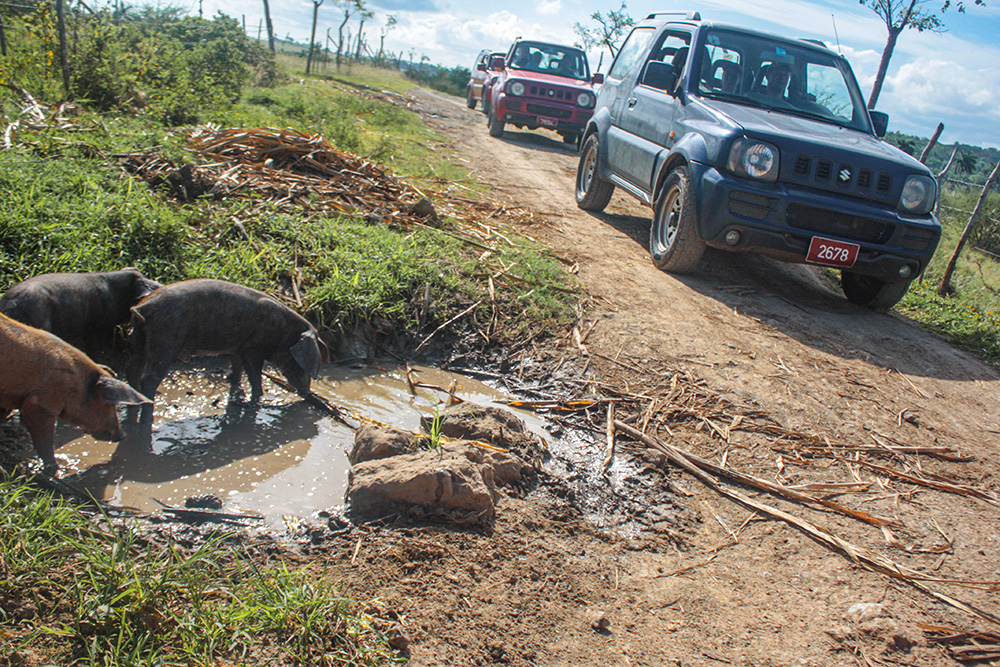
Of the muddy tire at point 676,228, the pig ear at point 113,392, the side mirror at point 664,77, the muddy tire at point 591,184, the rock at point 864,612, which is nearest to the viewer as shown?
the rock at point 864,612

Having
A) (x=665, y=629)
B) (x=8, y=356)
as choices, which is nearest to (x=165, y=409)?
(x=8, y=356)

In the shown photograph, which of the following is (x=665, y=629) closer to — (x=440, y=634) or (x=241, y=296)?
(x=440, y=634)

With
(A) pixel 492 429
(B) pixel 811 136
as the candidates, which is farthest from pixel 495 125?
(A) pixel 492 429

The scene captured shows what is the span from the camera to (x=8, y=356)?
3027 millimetres

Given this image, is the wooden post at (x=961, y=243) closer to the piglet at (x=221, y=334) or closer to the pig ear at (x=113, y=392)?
the piglet at (x=221, y=334)

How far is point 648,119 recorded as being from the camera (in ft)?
24.9

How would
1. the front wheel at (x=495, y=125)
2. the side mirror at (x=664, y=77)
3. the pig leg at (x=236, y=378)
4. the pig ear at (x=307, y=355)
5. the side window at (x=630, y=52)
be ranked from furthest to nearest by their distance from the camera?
the front wheel at (x=495, y=125)
the side window at (x=630, y=52)
the side mirror at (x=664, y=77)
the pig leg at (x=236, y=378)
the pig ear at (x=307, y=355)

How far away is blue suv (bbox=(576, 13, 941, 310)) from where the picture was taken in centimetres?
594

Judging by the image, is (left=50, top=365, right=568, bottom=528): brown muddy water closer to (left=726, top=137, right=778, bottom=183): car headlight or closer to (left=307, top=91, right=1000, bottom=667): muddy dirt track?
(left=307, top=91, right=1000, bottom=667): muddy dirt track

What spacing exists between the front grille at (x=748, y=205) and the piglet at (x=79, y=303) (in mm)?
4609

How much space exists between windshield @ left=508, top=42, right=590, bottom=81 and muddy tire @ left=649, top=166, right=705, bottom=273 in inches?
397

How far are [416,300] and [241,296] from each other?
1.57m

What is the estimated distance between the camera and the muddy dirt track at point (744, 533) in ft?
8.74

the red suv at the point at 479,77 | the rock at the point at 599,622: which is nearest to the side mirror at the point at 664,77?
the rock at the point at 599,622
